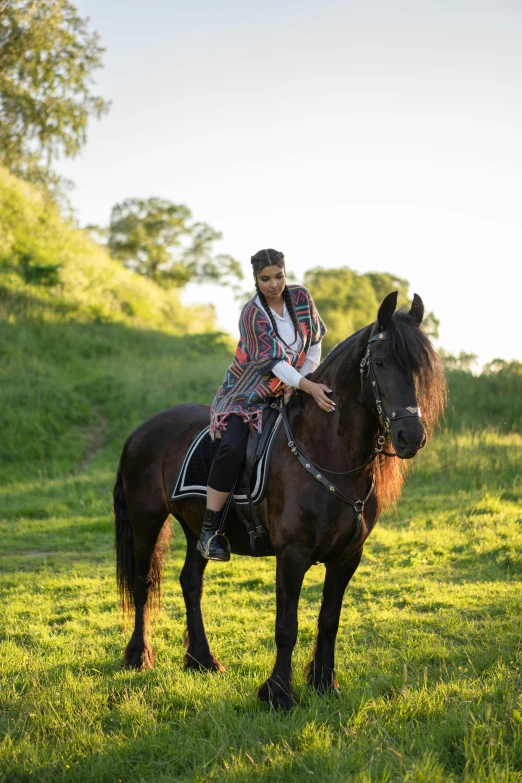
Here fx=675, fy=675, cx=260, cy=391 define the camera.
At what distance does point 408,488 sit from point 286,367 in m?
8.47

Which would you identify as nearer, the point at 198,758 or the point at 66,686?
the point at 198,758

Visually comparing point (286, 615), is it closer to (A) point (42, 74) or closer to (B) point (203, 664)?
(B) point (203, 664)

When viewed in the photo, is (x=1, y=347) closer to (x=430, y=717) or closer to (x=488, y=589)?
(x=488, y=589)

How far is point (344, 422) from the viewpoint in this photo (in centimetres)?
421

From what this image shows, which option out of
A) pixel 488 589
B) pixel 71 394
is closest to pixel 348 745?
pixel 488 589

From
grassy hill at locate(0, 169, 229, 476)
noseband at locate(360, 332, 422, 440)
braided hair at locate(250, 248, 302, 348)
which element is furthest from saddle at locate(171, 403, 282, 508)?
grassy hill at locate(0, 169, 229, 476)

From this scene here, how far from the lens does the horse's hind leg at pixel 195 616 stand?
5.18 metres

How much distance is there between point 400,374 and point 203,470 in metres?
1.91

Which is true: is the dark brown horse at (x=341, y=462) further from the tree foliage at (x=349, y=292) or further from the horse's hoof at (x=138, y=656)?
the tree foliage at (x=349, y=292)

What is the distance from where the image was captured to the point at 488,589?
6793 mm

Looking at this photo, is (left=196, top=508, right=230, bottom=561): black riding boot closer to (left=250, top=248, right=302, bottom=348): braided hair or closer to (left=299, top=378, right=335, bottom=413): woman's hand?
(left=299, top=378, right=335, bottom=413): woman's hand

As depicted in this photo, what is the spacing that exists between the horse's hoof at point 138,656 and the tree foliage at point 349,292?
38634 mm

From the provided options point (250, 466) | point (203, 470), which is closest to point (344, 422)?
point (250, 466)

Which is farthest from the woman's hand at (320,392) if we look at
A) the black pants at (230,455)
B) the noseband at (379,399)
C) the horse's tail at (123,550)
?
the horse's tail at (123,550)
